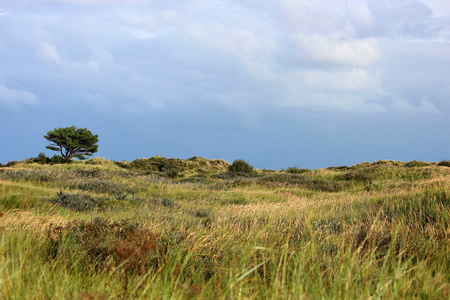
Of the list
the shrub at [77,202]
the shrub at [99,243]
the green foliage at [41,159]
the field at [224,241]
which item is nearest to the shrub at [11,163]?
the green foliage at [41,159]

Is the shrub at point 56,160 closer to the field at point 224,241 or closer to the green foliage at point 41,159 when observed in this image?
the green foliage at point 41,159

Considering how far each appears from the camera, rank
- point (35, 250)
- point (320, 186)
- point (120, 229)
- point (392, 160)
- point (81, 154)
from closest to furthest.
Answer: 1. point (35, 250)
2. point (120, 229)
3. point (320, 186)
4. point (392, 160)
5. point (81, 154)

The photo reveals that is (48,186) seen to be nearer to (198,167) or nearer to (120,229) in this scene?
(120,229)

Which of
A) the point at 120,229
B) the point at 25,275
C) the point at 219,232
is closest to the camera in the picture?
the point at 25,275

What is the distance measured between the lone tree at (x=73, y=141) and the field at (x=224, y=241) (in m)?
28.2

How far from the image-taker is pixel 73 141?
175 ft

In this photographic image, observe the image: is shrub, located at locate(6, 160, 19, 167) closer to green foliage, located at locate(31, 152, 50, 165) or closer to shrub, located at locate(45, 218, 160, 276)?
green foliage, located at locate(31, 152, 50, 165)

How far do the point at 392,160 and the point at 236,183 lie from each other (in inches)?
1238

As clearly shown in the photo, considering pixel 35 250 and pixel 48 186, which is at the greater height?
pixel 48 186

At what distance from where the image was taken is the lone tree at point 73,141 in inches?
2048

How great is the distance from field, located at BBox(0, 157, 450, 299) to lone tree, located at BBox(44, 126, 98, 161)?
28242 millimetres

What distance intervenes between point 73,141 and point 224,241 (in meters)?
52.8

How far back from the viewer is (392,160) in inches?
1895

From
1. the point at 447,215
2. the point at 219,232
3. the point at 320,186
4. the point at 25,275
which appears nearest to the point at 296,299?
the point at 25,275
